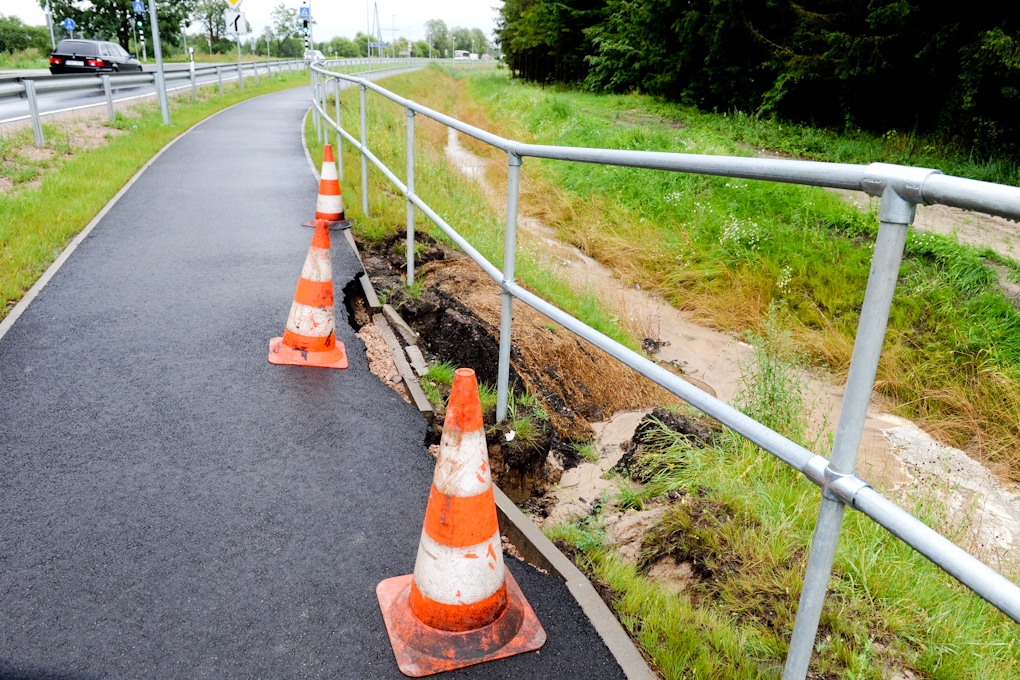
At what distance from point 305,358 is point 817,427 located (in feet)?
12.1

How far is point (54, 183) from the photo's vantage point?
356 inches

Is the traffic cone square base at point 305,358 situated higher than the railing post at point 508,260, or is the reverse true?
the railing post at point 508,260

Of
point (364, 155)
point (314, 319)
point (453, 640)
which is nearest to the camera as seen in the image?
point (453, 640)

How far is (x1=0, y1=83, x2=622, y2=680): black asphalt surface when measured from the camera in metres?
2.50

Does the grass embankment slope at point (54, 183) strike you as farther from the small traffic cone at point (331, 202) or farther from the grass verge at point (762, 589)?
the grass verge at point (762, 589)

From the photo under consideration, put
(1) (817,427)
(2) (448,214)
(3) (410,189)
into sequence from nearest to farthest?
1. (1) (817,427)
2. (3) (410,189)
3. (2) (448,214)

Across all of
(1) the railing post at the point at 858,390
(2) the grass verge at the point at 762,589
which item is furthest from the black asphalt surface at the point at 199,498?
(1) the railing post at the point at 858,390

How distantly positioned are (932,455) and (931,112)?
478 inches

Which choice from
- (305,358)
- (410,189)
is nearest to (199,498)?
(305,358)

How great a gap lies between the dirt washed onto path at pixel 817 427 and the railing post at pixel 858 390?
74.3 inches

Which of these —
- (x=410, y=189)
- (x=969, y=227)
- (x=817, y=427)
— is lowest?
(x=817, y=427)

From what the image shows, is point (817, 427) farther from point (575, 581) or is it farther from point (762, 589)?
point (575, 581)

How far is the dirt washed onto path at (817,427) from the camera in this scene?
4.28m

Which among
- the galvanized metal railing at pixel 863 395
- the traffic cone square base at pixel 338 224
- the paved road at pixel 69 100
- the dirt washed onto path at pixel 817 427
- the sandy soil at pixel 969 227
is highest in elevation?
the galvanized metal railing at pixel 863 395
